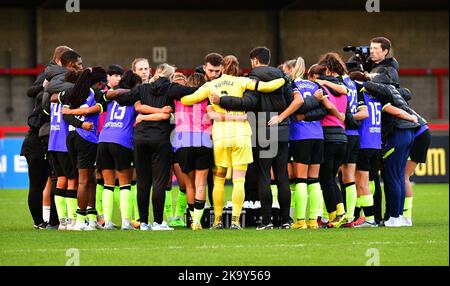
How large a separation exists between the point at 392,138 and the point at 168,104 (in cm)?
288

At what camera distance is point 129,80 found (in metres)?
13.0

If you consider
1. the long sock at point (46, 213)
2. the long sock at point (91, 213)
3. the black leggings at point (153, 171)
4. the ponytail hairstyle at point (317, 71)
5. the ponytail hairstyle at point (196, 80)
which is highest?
the ponytail hairstyle at point (317, 71)

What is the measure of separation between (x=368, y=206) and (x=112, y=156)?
3185mm

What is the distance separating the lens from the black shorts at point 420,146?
45.5ft

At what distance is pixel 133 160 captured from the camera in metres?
13.2

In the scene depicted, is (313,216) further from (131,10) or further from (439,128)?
(131,10)

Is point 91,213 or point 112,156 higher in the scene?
point 112,156

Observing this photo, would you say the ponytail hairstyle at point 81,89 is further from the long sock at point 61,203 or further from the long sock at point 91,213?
the long sock at point 91,213

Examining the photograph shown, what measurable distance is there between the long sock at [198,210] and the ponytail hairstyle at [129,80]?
5.25ft

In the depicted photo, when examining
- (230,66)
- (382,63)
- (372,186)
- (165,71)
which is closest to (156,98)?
(165,71)

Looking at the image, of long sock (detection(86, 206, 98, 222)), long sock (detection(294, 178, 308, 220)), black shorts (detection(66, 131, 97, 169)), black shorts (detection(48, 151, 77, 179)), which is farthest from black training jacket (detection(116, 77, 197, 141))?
long sock (detection(294, 178, 308, 220))

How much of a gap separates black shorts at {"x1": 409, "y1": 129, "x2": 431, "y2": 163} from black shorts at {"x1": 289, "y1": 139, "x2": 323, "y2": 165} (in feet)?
5.36

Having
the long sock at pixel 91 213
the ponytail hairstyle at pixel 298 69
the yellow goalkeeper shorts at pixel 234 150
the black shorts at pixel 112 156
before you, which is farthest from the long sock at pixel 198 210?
the ponytail hairstyle at pixel 298 69

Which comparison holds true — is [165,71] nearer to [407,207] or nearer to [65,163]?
[65,163]
